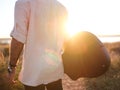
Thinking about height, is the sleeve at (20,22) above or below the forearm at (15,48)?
above

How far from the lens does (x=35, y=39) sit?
317cm

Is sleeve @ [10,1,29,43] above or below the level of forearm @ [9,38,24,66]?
above

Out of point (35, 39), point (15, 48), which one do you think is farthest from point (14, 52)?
point (35, 39)

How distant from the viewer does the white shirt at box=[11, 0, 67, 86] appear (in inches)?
124

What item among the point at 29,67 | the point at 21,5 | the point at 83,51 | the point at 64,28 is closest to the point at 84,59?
the point at 83,51

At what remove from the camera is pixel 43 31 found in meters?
3.20

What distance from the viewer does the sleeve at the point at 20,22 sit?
3146 millimetres

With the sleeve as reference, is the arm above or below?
below

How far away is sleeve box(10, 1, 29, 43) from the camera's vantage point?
3.15 m

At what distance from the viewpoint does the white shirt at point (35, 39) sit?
316 cm

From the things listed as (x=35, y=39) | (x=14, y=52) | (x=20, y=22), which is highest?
(x=20, y=22)

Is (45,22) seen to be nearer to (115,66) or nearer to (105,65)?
(105,65)

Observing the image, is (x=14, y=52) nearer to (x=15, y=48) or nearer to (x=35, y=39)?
(x=15, y=48)

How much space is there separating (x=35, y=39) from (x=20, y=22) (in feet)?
0.62
